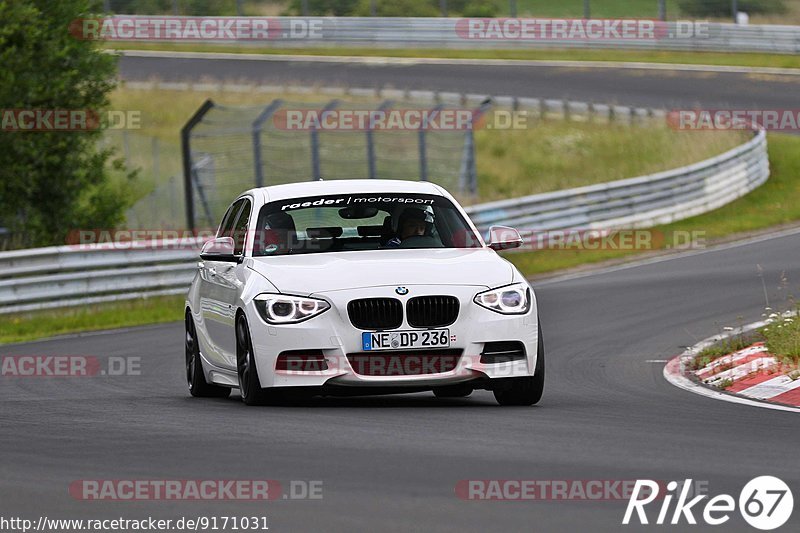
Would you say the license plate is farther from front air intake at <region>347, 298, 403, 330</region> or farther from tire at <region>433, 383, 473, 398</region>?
tire at <region>433, 383, 473, 398</region>

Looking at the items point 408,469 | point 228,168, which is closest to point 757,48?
→ point 228,168

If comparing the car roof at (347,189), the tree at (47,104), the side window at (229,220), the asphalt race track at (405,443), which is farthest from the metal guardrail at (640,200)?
the car roof at (347,189)

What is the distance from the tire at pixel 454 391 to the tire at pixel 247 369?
111 centimetres

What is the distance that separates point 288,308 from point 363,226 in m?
1.49

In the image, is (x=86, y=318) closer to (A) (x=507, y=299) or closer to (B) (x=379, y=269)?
(B) (x=379, y=269)

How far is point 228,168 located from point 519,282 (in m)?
16.0

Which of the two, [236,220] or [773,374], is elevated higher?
[236,220]

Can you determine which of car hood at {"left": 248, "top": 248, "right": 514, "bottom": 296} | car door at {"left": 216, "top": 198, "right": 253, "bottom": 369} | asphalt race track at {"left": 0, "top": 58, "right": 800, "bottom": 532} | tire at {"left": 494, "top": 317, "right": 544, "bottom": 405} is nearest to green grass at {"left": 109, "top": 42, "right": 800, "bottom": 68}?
asphalt race track at {"left": 0, "top": 58, "right": 800, "bottom": 532}

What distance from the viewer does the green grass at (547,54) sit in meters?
46.4

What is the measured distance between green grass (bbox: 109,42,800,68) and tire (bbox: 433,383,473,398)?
117 ft

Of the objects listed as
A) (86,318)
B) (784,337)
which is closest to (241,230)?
(784,337)

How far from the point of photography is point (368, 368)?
31.2 feet

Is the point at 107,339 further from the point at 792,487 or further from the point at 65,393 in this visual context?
the point at 792,487

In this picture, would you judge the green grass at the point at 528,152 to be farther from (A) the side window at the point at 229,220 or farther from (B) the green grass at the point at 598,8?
(A) the side window at the point at 229,220
